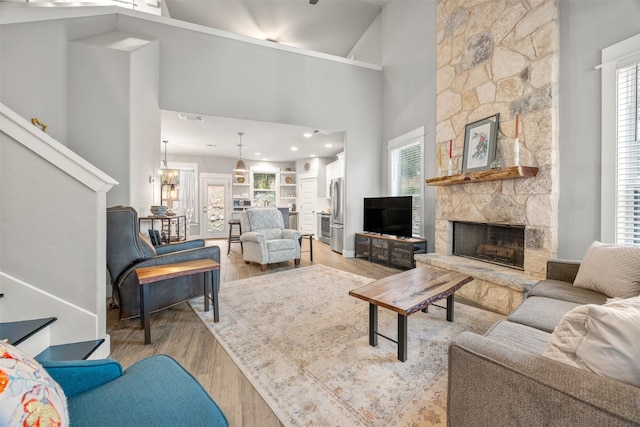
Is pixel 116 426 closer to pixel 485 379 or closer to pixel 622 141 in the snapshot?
pixel 485 379

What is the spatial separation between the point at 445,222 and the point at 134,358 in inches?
147

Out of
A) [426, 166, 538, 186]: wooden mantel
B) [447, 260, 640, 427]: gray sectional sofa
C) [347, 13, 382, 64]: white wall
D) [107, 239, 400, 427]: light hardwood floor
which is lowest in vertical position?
[107, 239, 400, 427]: light hardwood floor

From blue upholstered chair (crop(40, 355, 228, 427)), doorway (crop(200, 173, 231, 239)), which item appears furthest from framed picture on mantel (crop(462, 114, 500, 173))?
doorway (crop(200, 173, 231, 239))

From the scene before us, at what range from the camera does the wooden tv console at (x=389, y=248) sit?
13.6 feet

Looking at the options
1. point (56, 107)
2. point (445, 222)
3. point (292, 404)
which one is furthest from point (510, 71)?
point (56, 107)

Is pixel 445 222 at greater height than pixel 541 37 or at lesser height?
lesser

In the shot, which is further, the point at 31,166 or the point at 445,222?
the point at 445,222

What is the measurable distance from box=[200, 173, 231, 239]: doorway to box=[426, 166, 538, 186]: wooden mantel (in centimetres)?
678

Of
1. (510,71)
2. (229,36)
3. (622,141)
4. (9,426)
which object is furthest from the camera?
(229,36)

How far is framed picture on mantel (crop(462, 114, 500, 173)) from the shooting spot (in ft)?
10.1

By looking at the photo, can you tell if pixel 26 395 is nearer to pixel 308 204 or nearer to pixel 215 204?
pixel 308 204

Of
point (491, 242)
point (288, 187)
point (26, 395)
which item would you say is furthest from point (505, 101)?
point (288, 187)

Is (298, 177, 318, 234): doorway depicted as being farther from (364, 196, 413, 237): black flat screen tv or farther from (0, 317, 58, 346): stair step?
(0, 317, 58, 346): stair step

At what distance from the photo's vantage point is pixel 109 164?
298 cm
